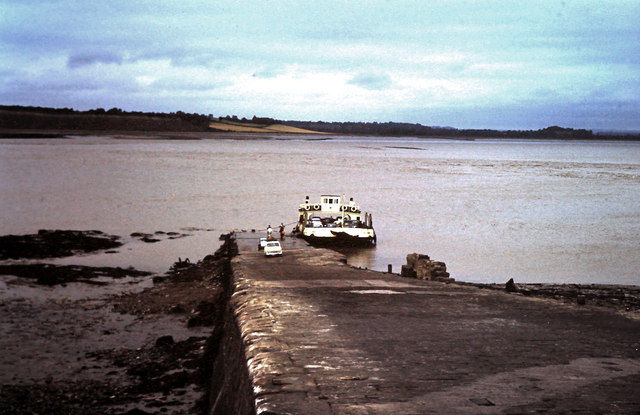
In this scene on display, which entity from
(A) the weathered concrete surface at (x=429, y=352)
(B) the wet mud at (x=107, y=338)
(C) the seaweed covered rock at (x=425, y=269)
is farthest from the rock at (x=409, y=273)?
(A) the weathered concrete surface at (x=429, y=352)

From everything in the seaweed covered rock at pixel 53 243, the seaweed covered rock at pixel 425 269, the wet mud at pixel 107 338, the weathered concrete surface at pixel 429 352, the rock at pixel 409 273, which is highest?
the weathered concrete surface at pixel 429 352

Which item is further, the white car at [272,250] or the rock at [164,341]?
the white car at [272,250]

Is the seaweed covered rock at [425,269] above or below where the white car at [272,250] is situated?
below

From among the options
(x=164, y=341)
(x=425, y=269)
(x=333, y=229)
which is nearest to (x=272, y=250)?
(x=425, y=269)

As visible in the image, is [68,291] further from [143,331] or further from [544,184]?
[544,184]

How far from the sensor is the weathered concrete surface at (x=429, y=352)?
311 inches

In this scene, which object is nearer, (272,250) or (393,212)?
(272,250)

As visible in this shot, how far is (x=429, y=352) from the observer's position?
32.9ft

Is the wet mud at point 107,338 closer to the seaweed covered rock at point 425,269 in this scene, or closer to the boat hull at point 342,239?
the seaweed covered rock at point 425,269

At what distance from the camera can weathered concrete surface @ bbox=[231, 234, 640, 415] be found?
7.89m

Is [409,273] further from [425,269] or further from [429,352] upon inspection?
[429,352]

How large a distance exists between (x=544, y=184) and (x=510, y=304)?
75.6 metres

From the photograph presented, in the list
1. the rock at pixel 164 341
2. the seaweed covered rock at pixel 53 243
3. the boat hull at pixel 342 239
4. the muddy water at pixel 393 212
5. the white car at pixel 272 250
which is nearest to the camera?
the rock at pixel 164 341

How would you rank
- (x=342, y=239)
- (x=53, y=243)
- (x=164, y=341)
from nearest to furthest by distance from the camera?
(x=164, y=341), (x=53, y=243), (x=342, y=239)
